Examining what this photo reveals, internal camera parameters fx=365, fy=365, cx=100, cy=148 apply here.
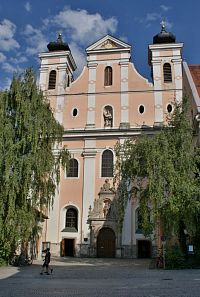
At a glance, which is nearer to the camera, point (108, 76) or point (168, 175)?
point (168, 175)

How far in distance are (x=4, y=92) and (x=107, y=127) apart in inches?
444

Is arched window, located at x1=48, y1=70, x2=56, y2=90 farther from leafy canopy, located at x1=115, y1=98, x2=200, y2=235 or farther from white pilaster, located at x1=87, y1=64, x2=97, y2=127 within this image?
leafy canopy, located at x1=115, y1=98, x2=200, y2=235

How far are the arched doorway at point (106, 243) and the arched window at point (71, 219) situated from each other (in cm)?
201

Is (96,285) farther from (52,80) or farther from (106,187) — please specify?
(52,80)

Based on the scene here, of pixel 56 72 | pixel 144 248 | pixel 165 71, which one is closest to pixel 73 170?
pixel 144 248

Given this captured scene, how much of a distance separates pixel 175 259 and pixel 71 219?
11.5 m

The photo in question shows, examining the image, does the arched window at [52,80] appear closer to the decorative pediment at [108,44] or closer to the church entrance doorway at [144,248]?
the decorative pediment at [108,44]

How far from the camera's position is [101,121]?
2973 cm

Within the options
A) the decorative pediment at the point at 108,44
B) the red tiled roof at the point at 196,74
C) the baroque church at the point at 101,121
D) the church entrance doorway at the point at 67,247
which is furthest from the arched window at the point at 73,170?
the red tiled roof at the point at 196,74

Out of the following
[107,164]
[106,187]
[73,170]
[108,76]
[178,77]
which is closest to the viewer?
[106,187]

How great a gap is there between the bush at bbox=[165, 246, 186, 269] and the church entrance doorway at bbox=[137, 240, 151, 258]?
8062 mm

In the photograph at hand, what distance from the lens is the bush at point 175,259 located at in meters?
18.1

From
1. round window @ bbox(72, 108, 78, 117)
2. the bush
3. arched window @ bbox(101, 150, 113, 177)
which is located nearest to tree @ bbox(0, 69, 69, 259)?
the bush

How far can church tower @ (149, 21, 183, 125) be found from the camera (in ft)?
96.4
